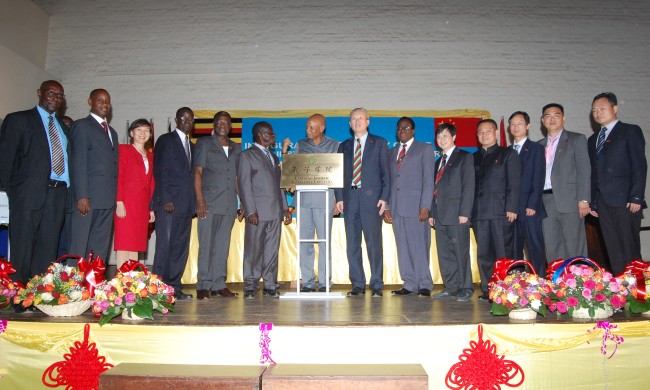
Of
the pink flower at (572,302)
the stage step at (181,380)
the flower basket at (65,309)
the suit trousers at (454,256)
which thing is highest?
the suit trousers at (454,256)

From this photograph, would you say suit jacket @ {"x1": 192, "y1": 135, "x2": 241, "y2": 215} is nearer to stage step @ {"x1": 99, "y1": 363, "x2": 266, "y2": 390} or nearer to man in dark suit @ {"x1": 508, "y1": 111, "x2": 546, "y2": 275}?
stage step @ {"x1": 99, "y1": 363, "x2": 266, "y2": 390}

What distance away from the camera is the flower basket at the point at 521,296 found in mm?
3533

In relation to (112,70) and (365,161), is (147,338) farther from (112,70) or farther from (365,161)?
(112,70)

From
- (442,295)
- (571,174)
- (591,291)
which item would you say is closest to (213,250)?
(442,295)

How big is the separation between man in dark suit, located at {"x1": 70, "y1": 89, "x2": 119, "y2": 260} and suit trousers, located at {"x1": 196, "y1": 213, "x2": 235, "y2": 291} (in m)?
0.89

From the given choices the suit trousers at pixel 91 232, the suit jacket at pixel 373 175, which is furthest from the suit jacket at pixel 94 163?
the suit jacket at pixel 373 175

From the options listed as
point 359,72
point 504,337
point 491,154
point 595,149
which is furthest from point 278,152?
point 504,337

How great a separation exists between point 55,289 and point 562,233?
4613 millimetres

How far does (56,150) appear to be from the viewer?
4336 mm

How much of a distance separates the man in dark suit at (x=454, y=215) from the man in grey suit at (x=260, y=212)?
169 centimetres

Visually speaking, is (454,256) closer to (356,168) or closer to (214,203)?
(356,168)

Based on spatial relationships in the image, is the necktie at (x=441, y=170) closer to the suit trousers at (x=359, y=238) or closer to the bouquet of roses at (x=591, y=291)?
the suit trousers at (x=359, y=238)

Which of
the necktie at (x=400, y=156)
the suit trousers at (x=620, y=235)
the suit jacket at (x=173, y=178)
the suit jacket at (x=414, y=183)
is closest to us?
the suit trousers at (x=620, y=235)

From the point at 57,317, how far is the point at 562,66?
30.5 feet
